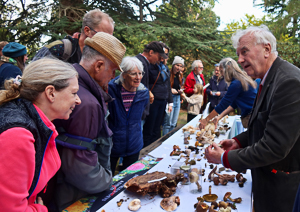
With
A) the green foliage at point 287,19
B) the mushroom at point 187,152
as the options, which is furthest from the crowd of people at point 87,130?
the green foliage at point 287,19

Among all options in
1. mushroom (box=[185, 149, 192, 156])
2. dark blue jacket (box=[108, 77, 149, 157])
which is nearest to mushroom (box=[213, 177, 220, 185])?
mushroom (box=[185, 149, 192, 156])

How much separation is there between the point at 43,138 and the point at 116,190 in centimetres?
93

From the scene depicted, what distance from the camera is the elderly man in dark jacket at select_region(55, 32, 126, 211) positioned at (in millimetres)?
1512

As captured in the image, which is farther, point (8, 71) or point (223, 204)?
point (8, 71)

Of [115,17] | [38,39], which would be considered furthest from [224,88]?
[38,39]

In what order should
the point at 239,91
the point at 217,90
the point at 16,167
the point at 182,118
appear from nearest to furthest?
the point at 16,167 → the point at 239,91 → the point at 217,90 → the point at 182,118

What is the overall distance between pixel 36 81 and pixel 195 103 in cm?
524

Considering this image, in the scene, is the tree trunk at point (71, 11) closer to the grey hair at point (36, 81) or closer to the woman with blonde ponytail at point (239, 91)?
the woman with blonde ponytail at point (239, 91)

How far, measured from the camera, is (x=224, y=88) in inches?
241

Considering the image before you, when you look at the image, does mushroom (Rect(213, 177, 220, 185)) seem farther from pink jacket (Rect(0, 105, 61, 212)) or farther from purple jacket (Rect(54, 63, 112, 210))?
pink jacket (Rect(0, 105, 61, 212))

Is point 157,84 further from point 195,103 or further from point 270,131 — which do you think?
point 270,131

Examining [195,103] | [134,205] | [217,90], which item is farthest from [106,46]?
[217,90]

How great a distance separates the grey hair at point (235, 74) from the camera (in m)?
3.37

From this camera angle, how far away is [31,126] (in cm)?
105
